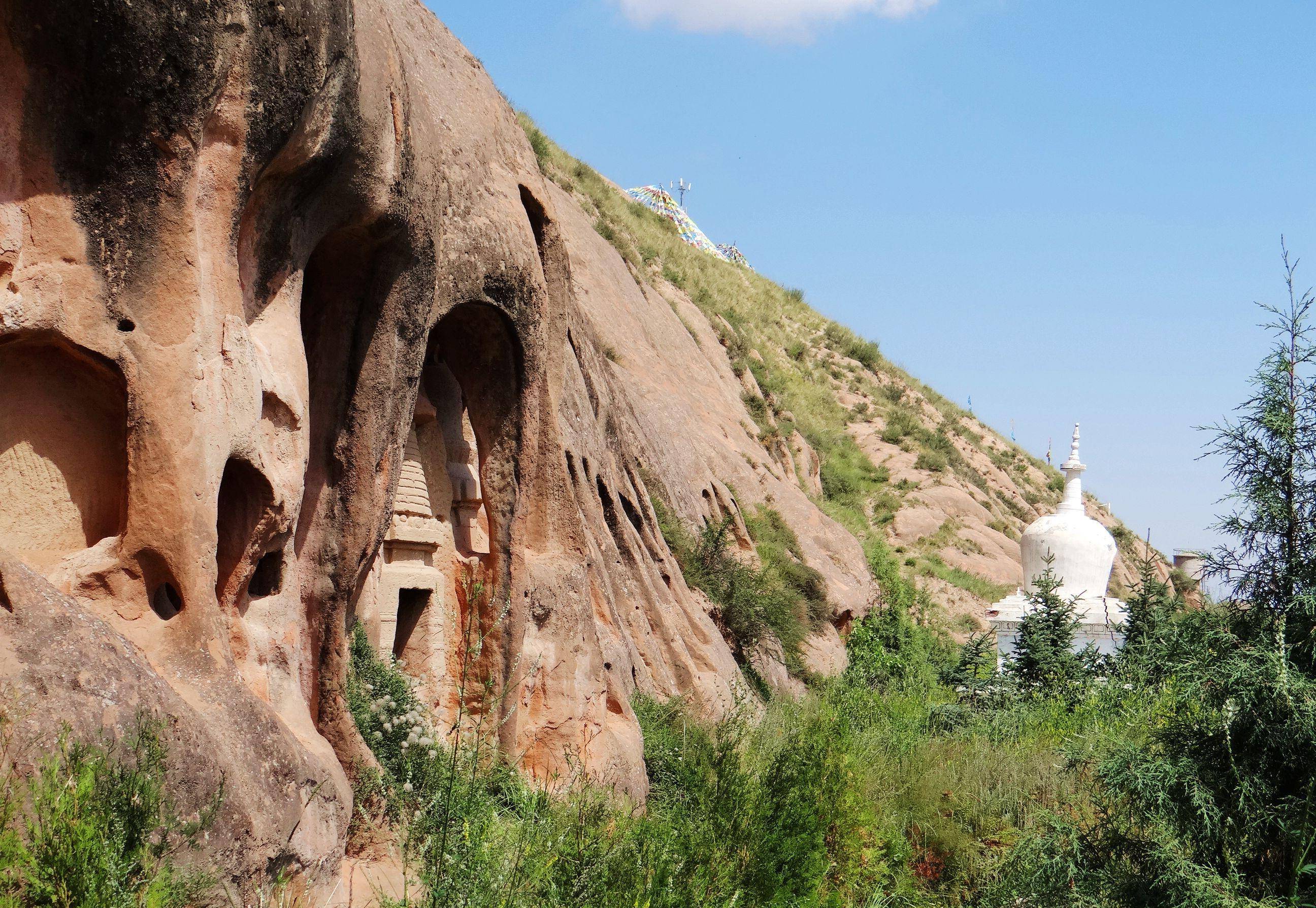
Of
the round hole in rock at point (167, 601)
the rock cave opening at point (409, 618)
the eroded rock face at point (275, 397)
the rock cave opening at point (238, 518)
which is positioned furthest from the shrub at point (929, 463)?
the round hole in rock at point (167, 601)

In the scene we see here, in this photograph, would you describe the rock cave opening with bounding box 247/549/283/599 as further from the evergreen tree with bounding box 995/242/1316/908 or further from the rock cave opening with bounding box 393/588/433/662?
the evergreen tree with bounding box 995/242/1316/908

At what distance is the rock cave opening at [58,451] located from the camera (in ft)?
15.7

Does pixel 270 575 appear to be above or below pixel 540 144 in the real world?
below

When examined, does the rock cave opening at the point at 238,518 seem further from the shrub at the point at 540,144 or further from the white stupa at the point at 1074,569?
the shrub at the point at 540,144

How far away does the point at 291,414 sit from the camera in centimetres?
593

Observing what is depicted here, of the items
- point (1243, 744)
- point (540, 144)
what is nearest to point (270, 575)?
point (1243, 744)

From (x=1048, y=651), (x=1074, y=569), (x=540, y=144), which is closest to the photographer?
(x=1048, y=651)

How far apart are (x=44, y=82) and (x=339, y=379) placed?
2539 mm

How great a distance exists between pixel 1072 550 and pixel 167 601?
50.8 feet

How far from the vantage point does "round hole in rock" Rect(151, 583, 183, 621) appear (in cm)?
502

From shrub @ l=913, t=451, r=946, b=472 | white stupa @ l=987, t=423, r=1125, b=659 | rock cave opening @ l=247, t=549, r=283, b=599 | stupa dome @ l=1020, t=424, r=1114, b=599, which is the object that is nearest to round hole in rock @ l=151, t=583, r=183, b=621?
rock cave opening @ l=247, t=549, r=283, b=599

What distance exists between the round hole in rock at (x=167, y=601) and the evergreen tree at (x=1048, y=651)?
1202 cm

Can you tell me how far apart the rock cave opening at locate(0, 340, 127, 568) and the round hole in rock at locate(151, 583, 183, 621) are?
297 millimetres

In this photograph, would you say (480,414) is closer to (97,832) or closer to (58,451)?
(58,451)
